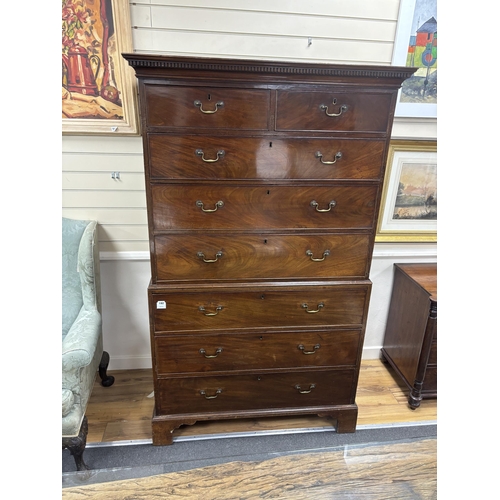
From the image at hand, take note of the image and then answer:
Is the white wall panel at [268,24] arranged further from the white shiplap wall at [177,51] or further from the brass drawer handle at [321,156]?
the brass drawer handle at [321,156]

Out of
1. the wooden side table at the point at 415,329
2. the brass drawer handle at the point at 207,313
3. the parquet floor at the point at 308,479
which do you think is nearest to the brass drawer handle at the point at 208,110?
the brass drawer handle at the point at 207,313

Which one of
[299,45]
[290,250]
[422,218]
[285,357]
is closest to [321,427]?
[285,357]

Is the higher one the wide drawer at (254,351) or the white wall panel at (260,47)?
the white wall panel at (260,47)

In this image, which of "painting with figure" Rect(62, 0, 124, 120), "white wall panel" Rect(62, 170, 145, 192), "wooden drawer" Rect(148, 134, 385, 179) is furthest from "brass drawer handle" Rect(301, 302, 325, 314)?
"painting with figure" Rect(62, 0, 124, 120)

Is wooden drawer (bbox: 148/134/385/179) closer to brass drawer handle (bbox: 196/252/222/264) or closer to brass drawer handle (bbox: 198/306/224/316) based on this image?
brass drawer handle (bbox: 196/252/222/264)

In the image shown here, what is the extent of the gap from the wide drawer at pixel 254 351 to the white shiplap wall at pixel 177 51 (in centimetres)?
60

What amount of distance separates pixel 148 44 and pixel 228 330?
145 cm

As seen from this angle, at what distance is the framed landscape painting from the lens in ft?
5.77

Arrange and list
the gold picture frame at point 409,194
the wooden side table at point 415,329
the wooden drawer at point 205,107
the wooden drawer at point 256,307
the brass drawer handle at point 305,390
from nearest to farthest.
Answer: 1. the wooden drawer at point 205,107
2. the wooden drawer at point 256,307
3. the brass drawer handle at point 305,390
4. the wooden side table at point 415,329
5. the gold picture frame at point 409,194

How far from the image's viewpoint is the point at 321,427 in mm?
1909

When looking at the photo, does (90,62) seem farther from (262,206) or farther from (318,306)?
(318,306)

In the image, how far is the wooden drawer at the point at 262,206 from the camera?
1448 millimetres

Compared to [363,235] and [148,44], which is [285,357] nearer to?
[363,235]

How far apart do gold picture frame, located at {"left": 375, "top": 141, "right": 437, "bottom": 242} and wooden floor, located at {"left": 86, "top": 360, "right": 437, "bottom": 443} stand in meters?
0.97
